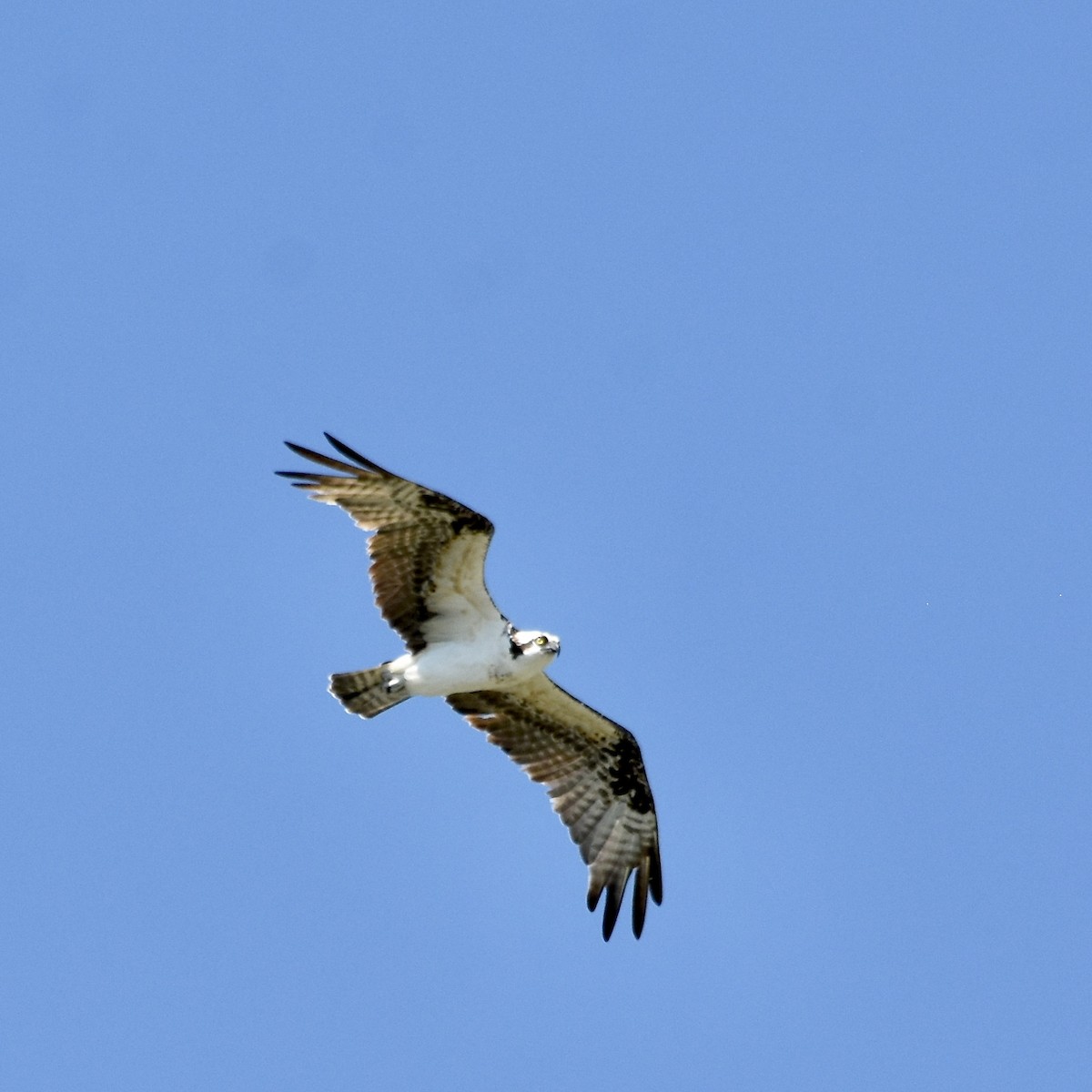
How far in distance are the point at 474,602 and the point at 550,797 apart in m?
2.22

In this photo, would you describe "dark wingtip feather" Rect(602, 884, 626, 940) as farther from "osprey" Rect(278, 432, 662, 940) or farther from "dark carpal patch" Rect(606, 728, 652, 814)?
"dark carpal patch" Rect(606, 728, 652, 814)

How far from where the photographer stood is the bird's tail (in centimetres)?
1638

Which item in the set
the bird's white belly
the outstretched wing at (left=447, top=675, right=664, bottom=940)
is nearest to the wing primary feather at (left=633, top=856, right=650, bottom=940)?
the outstretched wing at (left=447, top=675, right=664, bottom=940)

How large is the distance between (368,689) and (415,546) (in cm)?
128

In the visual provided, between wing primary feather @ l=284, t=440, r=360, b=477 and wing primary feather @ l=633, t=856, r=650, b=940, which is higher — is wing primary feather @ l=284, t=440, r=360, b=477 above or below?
above

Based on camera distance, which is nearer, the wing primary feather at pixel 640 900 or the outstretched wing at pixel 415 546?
the outstretched wing at pixel 415 546

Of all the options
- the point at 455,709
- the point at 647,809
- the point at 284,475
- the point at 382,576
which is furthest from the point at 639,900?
the point at 284,475

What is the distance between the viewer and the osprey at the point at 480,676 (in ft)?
52.1

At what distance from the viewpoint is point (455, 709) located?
17578mm

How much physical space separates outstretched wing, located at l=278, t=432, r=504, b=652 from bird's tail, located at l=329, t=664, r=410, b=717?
0.34 metres

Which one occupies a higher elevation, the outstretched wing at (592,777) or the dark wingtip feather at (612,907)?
the outstretched wing at (592,777)

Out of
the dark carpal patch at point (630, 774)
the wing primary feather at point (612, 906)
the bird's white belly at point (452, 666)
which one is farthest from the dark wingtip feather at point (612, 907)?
the bird's white belly at point (452, 666)

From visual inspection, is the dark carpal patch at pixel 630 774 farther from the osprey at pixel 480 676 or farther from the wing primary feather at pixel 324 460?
the wing primary feather at pixel 324 460

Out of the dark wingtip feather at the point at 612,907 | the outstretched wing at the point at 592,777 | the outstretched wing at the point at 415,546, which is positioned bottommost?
the dark wingtip feather at the point at 612,907
